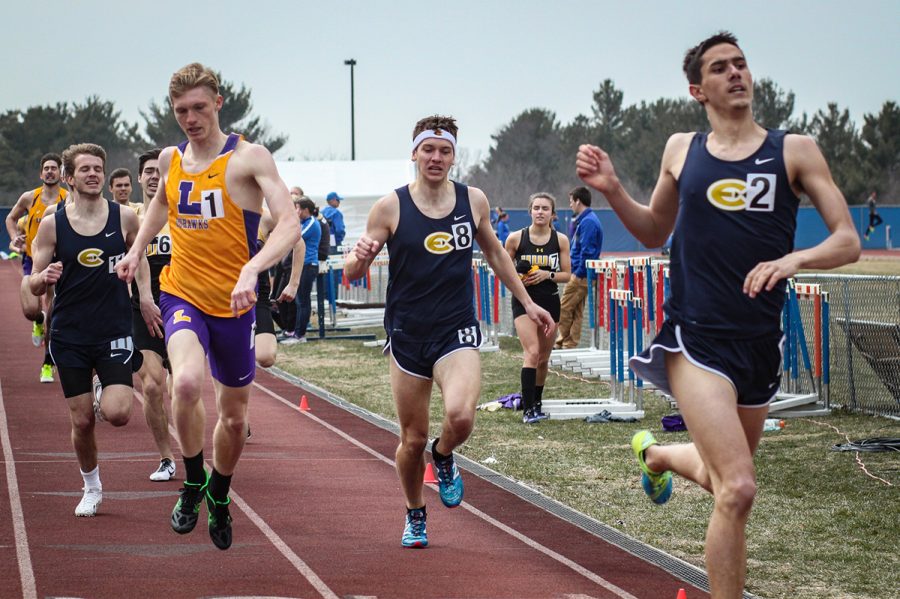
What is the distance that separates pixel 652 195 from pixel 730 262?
45 centimetres

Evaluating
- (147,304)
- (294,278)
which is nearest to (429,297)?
(147,304)

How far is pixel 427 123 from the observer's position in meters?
6.96

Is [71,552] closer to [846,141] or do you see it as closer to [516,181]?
[846,141]

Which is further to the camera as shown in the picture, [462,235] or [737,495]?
[462,235]

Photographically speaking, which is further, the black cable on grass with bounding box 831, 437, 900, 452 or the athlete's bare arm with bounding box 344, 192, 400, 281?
the black cable on grass with bounding box 831, 437, 900, 452

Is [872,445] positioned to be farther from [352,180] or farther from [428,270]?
[352,180]

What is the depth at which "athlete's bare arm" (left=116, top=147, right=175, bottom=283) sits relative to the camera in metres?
6.28

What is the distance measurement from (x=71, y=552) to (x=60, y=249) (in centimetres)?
197

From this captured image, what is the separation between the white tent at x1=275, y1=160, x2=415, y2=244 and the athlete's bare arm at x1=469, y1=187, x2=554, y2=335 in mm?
26045

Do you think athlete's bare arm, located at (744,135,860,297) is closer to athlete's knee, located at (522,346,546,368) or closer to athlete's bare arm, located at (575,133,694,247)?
athlete's bare arm, located at (575,133,694,247)

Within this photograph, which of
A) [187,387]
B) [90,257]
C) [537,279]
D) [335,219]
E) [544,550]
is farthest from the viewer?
[335,219]

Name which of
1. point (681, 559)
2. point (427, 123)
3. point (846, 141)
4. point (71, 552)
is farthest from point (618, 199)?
point (846, 141)

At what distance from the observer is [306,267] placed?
69.0 ft

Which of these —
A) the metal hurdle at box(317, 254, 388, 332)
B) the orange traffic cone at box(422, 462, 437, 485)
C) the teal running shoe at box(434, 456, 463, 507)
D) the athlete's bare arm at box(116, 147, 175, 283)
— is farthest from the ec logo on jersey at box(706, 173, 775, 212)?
the metal hurdle at box(317, 254, 388, 332)
